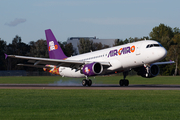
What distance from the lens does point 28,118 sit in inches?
464

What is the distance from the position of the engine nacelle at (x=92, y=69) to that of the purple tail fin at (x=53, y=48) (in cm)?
1072

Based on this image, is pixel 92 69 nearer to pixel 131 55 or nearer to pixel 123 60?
pixel 123 60

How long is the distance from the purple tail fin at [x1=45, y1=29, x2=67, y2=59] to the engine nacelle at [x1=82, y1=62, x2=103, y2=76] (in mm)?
10722

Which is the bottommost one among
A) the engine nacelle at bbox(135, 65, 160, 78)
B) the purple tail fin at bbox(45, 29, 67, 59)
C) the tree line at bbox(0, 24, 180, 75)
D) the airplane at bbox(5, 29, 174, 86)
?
the engine nacelle at bbox(135, 65, 160, 78)

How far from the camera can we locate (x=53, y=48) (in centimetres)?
4572

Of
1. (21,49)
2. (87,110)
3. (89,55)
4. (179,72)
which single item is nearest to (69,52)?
(21,49)

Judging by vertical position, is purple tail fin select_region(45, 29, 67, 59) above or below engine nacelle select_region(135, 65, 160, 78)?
above

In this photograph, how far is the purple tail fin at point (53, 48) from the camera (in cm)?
4528

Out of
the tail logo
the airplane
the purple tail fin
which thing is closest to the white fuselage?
the airplane

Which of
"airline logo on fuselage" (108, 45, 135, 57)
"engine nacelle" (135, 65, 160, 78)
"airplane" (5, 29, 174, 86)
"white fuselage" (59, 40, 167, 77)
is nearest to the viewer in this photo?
"white fuselage" (59, 40, 167, 77)

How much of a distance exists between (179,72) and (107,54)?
221 ft

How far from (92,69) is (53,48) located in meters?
13.2

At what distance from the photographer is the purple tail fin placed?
149 ft

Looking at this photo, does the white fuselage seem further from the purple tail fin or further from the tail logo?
the tail logo
